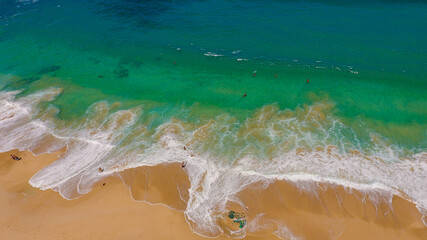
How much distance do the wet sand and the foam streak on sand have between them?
0.13 meters

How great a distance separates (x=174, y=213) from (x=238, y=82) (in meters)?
24.4

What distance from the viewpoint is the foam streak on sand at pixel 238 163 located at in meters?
21.9

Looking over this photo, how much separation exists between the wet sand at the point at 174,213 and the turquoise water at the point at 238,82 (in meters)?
2.22

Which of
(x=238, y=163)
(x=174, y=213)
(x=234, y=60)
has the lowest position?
(x=174, y=213)

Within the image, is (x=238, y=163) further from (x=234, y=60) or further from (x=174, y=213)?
(x=234, y=60)

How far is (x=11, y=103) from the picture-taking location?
37031mm

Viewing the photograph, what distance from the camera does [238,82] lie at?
128 feet

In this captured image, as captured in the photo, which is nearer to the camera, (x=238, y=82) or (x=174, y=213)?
(x=174, y=213)

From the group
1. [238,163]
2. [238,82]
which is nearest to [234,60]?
[238,82]

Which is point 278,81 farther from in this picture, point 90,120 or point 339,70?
point 90,120

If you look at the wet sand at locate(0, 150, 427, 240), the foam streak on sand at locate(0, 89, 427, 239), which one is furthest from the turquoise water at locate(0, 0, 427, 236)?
the wet sand at locate(0, 150, 427, 240)

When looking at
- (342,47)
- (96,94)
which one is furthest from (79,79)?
(342,47)

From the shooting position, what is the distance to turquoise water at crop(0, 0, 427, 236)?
2694 cm

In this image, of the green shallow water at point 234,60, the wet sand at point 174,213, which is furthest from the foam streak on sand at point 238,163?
the green shallow water at point 234,60
